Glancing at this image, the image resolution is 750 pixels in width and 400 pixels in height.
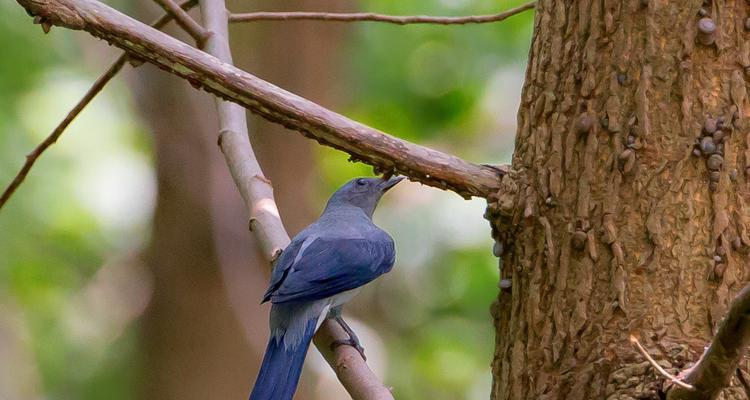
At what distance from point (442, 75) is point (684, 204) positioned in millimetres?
6467

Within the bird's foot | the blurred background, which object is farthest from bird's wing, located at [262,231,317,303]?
the blurred background

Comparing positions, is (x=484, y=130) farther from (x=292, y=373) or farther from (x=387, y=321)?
(x=292, y=373)

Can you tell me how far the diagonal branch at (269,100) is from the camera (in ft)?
7.91

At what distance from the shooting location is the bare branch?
321cm

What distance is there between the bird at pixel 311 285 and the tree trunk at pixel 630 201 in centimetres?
74

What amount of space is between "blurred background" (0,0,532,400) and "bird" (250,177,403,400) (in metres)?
2.57

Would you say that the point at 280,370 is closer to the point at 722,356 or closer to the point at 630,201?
the point at 630,201

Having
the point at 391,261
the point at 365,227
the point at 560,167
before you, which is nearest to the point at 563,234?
the point at 560,167

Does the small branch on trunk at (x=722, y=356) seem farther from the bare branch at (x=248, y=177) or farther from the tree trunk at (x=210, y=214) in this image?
the tree trunk at (x=210, y=214)

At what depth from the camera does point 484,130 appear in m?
9.38

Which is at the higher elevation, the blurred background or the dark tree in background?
the blurred background

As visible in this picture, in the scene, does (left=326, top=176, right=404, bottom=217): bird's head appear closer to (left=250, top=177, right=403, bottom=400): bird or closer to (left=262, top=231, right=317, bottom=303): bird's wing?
(left=250, top=177, right=403, bottom=400): bird

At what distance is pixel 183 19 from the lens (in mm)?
3305

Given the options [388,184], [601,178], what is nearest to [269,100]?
[601,178]
